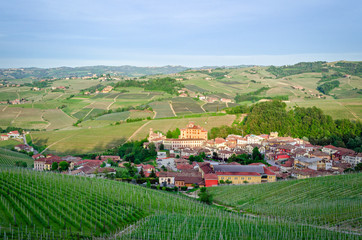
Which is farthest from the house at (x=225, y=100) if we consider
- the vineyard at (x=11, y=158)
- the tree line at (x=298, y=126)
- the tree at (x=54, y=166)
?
the tree at (x=54, y=166)

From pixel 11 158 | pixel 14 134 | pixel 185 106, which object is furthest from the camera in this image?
pixel 185 106

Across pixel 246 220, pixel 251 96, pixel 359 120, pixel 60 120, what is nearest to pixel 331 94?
pixel 251 96

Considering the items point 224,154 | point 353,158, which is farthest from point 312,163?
point 224,154

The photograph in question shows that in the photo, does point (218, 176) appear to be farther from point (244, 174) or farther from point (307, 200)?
point (307, 200)

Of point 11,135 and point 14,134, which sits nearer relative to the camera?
point 11,135

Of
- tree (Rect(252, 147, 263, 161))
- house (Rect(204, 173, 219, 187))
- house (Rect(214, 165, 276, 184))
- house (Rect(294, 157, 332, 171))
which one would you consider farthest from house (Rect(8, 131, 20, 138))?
house (Rect(294, 157, 332, 171))

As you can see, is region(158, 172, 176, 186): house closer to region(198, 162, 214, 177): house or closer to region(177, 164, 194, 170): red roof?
region(198, 162, 214, 177): house
